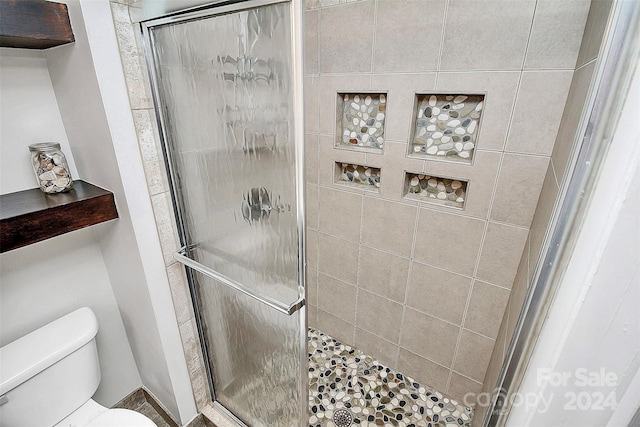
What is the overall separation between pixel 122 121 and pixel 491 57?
125cm

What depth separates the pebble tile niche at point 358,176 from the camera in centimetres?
159

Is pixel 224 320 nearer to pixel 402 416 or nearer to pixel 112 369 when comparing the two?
pixel 112 369

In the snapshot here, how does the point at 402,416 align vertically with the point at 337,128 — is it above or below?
below

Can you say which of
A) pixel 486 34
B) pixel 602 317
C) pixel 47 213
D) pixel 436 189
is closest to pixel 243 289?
pixel 47 213

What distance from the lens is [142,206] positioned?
1.05m

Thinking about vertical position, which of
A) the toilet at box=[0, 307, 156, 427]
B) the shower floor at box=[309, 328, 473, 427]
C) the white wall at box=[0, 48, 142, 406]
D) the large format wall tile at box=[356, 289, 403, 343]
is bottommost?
the shower floor at box=[309, 328, 473, 427]

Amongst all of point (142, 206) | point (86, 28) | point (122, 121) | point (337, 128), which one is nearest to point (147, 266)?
point (142, 206)

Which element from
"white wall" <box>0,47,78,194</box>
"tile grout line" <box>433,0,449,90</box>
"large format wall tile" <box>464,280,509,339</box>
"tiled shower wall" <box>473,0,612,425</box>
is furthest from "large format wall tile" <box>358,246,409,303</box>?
"white wall" <box>0,47,78,194</box>

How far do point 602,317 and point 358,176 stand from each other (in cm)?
125

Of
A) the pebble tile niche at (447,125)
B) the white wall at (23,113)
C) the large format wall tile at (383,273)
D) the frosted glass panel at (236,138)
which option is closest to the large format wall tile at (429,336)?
the large format wall tile at (383,273)

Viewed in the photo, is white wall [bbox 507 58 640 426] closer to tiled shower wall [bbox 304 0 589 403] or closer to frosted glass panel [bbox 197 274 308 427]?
frosted glass panel [bbox 197 274 308 427]

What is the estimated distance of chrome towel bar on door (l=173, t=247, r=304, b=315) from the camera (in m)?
0.89

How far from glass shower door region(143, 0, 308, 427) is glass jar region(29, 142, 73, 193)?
0.34m

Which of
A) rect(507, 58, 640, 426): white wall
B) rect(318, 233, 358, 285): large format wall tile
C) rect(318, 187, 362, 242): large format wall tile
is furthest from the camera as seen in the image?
rect(318, 233, 358, 285): large format wall tile
